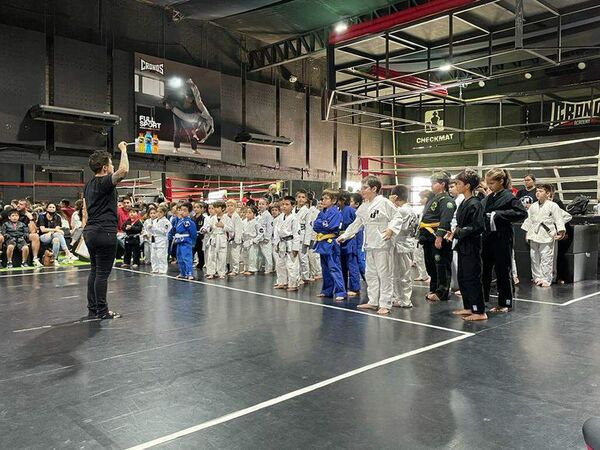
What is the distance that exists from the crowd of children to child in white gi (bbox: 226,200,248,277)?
0.7 inches

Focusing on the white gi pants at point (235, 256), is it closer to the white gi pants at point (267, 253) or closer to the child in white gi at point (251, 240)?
the child in white gi at point (251, 240)

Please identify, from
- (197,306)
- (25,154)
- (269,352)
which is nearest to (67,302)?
(197,306)

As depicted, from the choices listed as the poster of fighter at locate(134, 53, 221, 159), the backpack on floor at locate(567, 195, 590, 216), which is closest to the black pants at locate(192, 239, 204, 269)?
the poster of fighter at locate(134, 53, 221, 159)

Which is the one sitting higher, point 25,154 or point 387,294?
point 25,154

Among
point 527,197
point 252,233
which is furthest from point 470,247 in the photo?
point 252,233

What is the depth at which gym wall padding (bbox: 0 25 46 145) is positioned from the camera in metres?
10.3

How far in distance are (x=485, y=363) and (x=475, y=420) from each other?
3.36 feet

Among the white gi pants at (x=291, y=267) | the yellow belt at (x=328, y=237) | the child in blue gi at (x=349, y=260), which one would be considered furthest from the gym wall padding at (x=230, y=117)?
the yellow belt at (x=328, y=237)

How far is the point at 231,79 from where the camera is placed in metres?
14.2

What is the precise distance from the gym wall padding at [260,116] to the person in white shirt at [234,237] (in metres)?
6.24

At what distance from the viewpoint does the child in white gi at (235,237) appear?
339 inches

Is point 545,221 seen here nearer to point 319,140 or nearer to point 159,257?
point 159,257

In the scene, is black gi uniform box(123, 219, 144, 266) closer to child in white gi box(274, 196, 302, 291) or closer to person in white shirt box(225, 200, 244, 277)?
person in white shirt box(225, 200, 244, 277)

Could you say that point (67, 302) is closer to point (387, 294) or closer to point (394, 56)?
point (387, 294)
